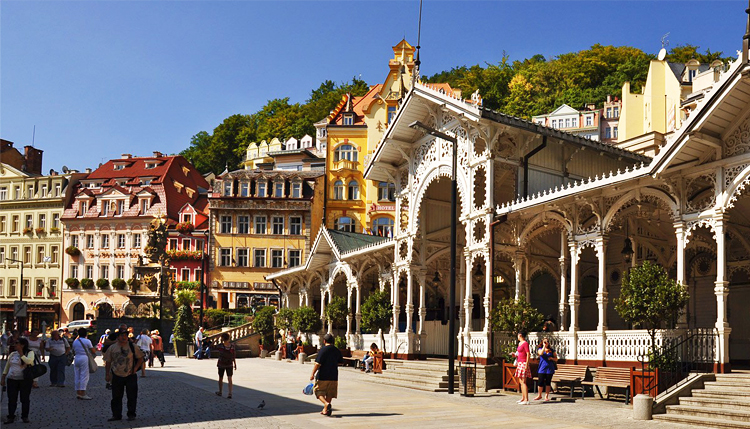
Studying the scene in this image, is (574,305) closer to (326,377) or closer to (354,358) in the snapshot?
(326,377)

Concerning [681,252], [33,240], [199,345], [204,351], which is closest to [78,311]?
[33,240]

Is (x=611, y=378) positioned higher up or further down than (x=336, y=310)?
further down

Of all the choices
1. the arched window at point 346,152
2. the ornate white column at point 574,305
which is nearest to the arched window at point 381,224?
the arched window at point 346,152

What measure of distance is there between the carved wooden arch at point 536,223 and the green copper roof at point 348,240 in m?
14.3

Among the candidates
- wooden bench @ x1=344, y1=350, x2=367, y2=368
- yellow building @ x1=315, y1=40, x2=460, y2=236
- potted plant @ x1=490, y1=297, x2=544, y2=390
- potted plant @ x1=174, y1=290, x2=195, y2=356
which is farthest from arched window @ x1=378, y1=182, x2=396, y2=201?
potted plant @ x1=490, y1=297, x2=544, y2=390

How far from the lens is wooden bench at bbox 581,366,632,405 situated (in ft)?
64.0

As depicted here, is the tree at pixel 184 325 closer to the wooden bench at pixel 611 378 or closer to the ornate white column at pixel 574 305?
the ornate white column at pixel 574 305

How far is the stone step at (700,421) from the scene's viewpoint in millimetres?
15093

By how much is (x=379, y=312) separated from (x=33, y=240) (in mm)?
59154

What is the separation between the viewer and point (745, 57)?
17125 mm

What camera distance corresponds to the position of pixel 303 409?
58.6 feet

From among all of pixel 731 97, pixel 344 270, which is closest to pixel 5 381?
pixel 731 97

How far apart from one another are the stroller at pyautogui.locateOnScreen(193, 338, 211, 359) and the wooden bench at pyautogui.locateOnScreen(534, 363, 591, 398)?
22.7m

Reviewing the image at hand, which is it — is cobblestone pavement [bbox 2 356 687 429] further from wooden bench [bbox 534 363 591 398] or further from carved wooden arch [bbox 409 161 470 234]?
carved wooden arch [bbox 409 161 470 234]
